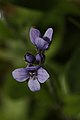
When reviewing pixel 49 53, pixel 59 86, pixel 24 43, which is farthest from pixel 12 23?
pixel 59 86

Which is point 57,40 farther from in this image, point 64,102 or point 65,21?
point 64,102

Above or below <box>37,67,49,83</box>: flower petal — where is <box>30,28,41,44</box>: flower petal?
above

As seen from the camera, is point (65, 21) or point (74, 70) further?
point (65, 21)

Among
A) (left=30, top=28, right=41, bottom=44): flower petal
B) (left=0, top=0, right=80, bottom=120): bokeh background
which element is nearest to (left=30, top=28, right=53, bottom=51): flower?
(left=30, top=28, right=41, bottom=44): flower petal

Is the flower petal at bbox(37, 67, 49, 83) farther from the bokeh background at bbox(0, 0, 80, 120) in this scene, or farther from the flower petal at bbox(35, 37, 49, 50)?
the bokeh background at bbox(0, 0, 80, 120)

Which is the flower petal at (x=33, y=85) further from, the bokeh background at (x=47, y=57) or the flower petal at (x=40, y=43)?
the bokeh background at (x=47, y=57)

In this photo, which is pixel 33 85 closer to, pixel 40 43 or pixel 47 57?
pixel 40 43
